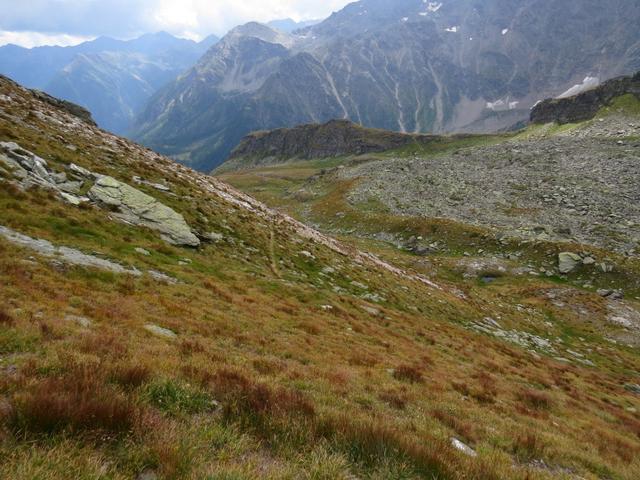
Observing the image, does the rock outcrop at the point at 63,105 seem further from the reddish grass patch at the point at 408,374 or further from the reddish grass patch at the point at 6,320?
the reddish grass patch at the point at 408,374

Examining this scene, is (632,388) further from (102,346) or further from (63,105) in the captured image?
(63,105)

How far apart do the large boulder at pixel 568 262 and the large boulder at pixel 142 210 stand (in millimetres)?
42161

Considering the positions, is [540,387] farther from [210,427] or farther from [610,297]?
[610,297]

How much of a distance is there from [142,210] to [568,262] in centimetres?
4638

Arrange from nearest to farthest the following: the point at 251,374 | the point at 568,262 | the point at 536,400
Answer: the point at 251,374 < the point at 536,400 < the point at 568,262

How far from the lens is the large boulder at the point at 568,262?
45.1m

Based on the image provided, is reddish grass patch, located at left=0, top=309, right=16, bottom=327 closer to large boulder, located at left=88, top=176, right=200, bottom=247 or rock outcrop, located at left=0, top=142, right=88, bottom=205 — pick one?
rock outcrop, located at left=0, top=142, right=88, bottom=205

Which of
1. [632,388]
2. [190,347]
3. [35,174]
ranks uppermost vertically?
[35,174]

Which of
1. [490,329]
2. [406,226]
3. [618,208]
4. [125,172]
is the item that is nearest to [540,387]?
[490,329]

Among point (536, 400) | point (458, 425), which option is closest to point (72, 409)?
point (458, 425)

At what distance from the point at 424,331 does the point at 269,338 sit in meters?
13.9

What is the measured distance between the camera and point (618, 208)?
5794 centimetres

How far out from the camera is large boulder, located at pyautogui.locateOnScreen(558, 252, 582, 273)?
148 feet

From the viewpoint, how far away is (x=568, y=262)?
45.5 meters
